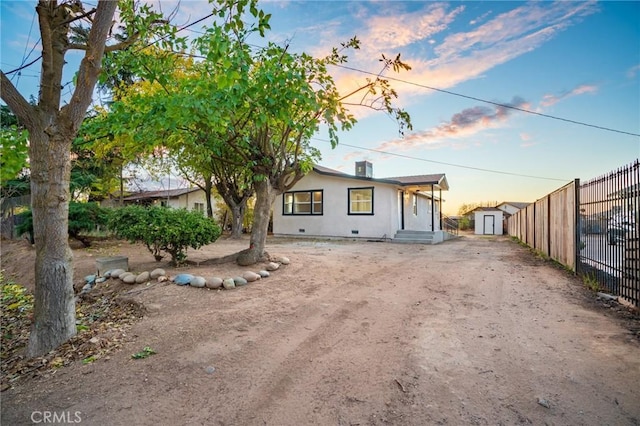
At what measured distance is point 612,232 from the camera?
528 cm

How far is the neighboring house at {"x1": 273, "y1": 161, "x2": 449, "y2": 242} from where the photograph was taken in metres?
15.9

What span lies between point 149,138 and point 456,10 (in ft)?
27.2

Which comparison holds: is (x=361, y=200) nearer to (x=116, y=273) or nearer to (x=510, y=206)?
(x=116, y=273)

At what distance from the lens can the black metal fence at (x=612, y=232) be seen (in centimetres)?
448

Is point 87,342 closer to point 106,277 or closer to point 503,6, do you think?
point 106,277

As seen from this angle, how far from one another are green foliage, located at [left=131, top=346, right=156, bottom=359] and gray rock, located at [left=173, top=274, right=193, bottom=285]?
7.10 ft

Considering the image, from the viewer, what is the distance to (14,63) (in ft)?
12.3

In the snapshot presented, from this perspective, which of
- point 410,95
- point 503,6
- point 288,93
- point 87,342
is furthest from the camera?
point 410,95

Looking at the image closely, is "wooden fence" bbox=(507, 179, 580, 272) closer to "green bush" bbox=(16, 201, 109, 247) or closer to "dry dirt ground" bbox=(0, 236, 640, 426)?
"dry dirt ground" bbox=(0, 236, 640, 426)

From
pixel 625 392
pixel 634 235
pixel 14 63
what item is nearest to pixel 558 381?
pixel 625 392

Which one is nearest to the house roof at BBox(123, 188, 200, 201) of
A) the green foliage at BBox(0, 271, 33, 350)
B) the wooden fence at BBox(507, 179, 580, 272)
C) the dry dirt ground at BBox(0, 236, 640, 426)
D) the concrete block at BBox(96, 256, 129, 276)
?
the green foliage at BBox(0, 271, 33, 350)

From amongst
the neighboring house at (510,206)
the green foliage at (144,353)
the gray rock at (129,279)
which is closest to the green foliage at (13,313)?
the gray rock at (129,279)

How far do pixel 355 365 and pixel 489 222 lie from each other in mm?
32503

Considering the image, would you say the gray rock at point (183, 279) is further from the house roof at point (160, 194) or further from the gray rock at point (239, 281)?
the house roof at point (160, 194)
